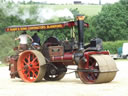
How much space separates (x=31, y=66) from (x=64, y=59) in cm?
139

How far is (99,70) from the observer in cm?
1305

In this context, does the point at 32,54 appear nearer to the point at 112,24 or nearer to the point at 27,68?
the point at 27,68

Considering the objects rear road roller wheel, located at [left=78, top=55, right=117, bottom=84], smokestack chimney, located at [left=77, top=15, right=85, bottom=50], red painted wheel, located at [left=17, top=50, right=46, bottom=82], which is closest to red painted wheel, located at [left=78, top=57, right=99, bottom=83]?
rear road roller wheel, located at [left=78, top=55, right=117, bottom=84]

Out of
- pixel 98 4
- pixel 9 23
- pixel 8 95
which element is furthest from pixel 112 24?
pixel 8 95

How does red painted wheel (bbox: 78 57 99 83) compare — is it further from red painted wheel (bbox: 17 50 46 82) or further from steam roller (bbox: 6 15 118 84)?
red painted wheel (bbox: 17 50 46 82)

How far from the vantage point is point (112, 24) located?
61969 mm

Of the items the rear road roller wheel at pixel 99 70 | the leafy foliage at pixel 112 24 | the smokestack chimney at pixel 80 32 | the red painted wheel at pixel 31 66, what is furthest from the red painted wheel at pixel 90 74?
the leafy foliage at pixel 112 24

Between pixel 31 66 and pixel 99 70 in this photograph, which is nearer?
pixel 99 70

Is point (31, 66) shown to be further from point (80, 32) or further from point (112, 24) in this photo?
point (112, 24)

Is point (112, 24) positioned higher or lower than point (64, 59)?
lower

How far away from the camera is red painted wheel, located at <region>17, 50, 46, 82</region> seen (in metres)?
14.6

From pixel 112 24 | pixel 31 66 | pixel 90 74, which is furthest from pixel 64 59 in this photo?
pixel 112 24

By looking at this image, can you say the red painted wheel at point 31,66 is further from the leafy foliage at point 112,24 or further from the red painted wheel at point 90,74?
the leafy foliage at point 112,24

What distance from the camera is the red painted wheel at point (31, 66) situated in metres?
14.6
